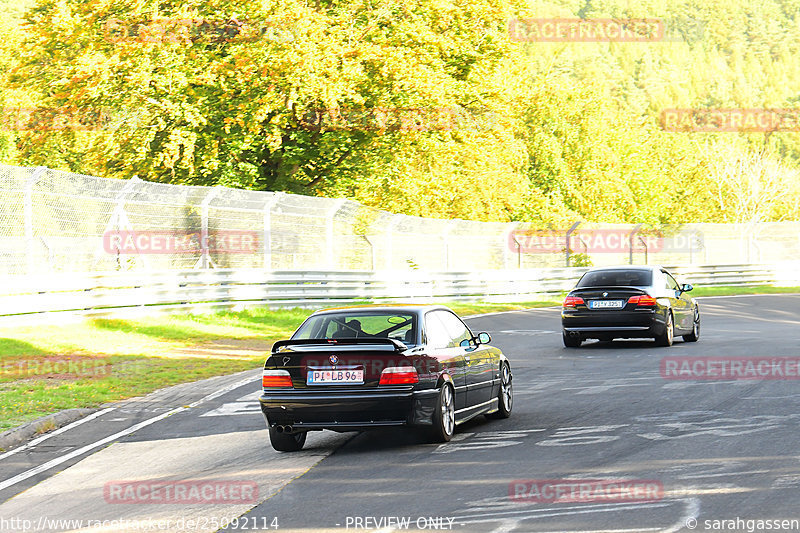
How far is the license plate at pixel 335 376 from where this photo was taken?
8.96 meters

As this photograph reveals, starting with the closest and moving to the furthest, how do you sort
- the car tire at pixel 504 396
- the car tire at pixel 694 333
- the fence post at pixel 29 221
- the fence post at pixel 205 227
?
the car tire at pixel 504 396 → the fence post at pixel 29 221 → the car tire at pixel 694 333 → the fence post at pixel 205 227

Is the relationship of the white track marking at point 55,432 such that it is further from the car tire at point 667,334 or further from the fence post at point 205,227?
the fence post at point 205,227

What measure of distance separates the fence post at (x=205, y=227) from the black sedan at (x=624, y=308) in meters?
9.66

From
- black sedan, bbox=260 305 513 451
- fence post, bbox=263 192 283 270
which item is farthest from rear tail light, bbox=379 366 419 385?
fence post, bbox=263 192 283 270

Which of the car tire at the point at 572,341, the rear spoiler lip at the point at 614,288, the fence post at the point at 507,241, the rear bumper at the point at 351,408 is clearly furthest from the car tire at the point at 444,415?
the fence post at the point at 507,241

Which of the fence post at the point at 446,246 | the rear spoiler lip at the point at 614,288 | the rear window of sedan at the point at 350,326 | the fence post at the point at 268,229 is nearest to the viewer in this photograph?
the rear window of sedan at the point at 350,326

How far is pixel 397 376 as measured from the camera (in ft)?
29.2

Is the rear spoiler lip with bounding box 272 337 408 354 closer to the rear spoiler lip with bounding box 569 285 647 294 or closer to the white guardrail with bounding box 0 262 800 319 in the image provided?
the rear spoiler lip with bounding box 569 285 647 294

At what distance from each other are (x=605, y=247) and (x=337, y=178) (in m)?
13.1

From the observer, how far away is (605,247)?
139 ft

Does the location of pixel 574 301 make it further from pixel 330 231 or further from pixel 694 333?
pixel 330 231

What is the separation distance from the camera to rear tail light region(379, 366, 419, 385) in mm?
8914

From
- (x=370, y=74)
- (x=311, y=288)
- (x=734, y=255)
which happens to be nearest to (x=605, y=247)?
(x=734, y=255)

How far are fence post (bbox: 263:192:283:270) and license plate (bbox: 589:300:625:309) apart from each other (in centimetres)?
1060
